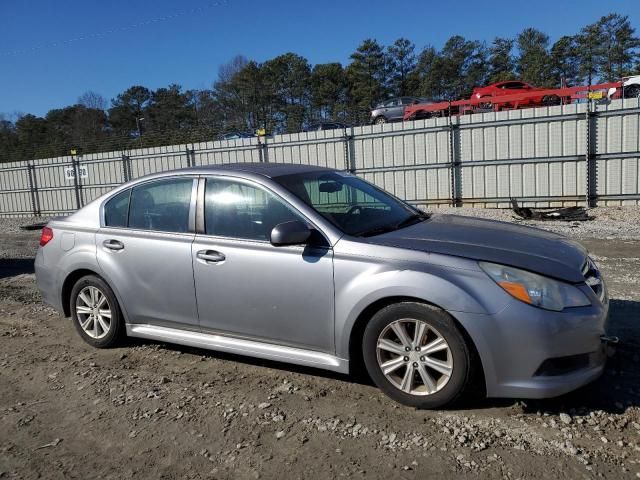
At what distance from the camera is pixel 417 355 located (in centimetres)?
346

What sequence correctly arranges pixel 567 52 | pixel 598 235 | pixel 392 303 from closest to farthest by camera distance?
pixel 392 303, pixel 598 235, pixel 567 52

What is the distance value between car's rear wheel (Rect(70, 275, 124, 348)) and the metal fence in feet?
41.3

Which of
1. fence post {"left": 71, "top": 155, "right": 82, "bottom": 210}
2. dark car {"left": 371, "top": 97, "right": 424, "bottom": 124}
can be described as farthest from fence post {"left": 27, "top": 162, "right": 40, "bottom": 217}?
dark car {"left": 371, "top": 97, "right": 424, "bottom": 124}

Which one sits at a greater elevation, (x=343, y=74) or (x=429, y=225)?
(x=343, y=74)

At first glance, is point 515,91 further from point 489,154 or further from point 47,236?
point 47,236

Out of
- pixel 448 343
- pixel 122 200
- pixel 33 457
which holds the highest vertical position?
pixel 122 200

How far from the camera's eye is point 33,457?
3289mm

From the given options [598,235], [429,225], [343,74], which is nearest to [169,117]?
[343,74]

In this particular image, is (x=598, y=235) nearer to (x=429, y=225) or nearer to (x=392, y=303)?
(x=429, y=225)

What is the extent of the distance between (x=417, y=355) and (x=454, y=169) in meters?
13.2

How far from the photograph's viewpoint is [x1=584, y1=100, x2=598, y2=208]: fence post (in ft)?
45.6

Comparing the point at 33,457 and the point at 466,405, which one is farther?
the point at 466,405

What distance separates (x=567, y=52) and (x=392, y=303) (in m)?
63.4

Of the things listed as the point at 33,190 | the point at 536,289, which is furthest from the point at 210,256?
the point at 33,190
